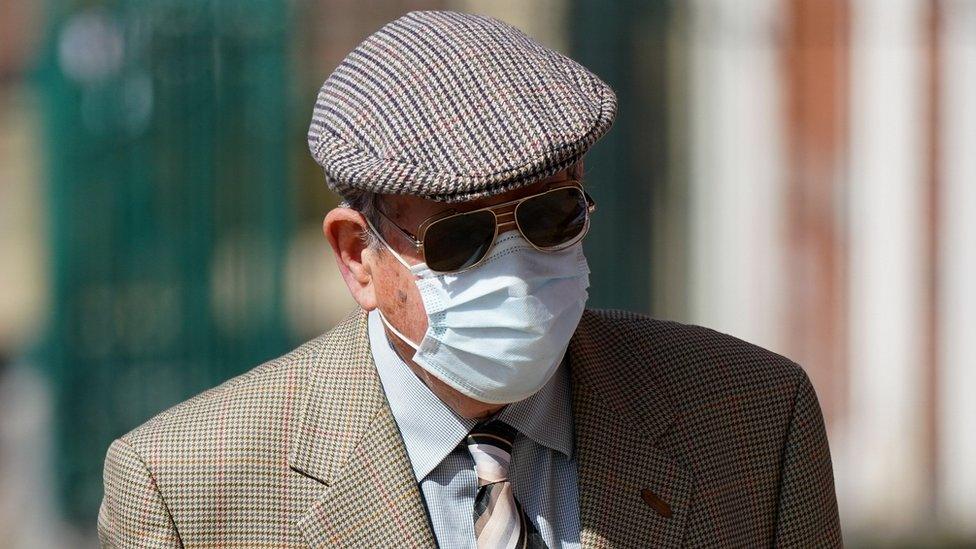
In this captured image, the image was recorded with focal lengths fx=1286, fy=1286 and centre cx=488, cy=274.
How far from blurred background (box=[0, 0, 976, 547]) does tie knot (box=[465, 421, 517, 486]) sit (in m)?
3.28

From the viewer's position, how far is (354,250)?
2154 mm

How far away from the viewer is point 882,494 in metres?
5.65

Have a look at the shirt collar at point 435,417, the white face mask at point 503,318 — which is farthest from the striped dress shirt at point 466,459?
the white face mask at point 503,318

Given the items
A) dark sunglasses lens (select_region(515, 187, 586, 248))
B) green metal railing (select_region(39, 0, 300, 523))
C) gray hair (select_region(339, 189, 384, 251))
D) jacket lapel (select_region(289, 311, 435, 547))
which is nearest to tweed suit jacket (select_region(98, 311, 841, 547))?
jacket lapel (select_region(289, 311, 435, 547))

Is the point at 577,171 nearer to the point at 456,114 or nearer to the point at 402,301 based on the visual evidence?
the point at 456,114

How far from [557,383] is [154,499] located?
0.71 m

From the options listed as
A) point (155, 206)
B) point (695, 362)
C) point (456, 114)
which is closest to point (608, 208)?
point (155, 206)

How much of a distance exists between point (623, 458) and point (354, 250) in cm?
57

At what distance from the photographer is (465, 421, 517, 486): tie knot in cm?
209

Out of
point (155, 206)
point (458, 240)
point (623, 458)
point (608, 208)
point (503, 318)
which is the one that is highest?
point (458, 240)

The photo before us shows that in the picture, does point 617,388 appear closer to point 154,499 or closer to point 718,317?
point 154,499

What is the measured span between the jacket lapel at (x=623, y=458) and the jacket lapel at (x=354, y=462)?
0.93ft

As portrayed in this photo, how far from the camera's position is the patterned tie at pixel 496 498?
205 centimetres

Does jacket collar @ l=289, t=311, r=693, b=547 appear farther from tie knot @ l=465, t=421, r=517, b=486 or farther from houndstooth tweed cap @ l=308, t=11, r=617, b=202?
houndstooth tweed cap @ l=308, t=11, r=617, b=202
